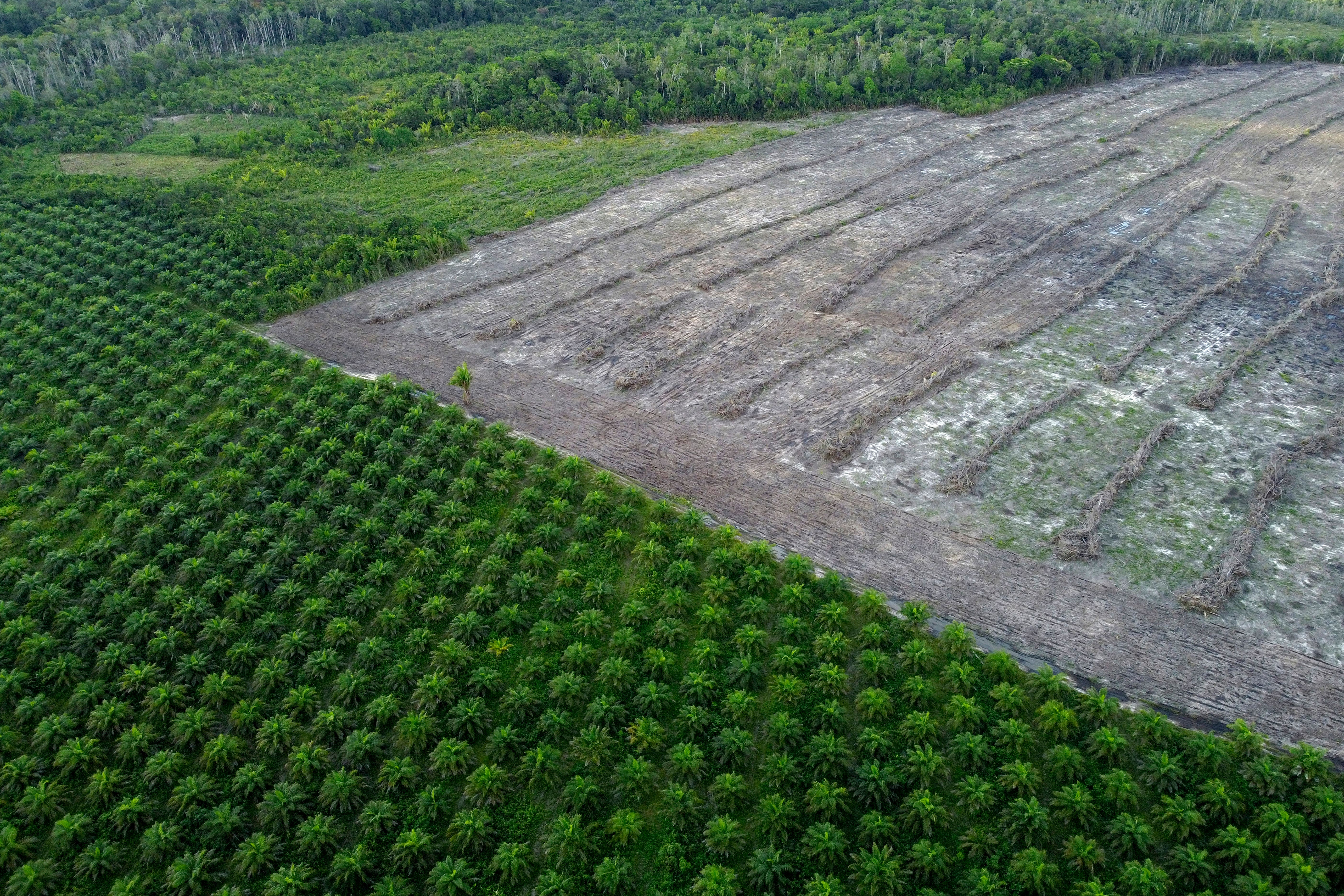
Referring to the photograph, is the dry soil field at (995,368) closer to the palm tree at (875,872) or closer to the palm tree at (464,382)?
the palm tree at (464,382)

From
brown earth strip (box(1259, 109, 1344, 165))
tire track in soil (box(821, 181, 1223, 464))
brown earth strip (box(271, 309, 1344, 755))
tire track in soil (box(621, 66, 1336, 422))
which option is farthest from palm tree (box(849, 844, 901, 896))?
brown earth strip (box(1259, 109, 1344, 165))

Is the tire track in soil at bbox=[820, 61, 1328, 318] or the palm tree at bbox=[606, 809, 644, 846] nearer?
the palm tree at bbox=[606, 809, 644, 846]

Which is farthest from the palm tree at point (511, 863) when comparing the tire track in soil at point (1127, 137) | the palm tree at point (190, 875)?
the tire track in soil at point (1127, 137)

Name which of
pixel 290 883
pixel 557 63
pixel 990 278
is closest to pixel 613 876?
pixel 290 883

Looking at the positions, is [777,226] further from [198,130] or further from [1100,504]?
[198,130]

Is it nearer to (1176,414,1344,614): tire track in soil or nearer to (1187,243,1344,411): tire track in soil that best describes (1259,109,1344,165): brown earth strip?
(1187,243,1344,411): tire track in soil

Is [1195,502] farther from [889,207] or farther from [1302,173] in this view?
[1302,173]
